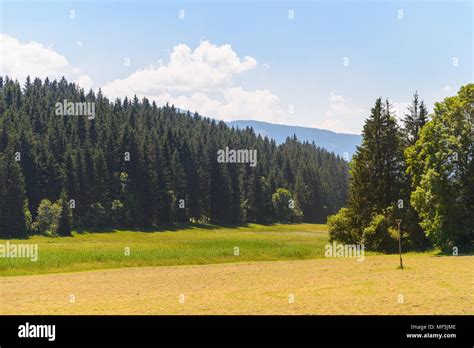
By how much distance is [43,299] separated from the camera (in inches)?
1104

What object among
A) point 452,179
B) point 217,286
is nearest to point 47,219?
point 452,179

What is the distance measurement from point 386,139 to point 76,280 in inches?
1851

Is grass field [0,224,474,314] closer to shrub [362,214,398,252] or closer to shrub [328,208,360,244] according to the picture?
shrub [362,214,398,252]

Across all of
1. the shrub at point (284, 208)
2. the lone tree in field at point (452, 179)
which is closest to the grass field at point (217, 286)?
the lone tree in field at point (452, 179)

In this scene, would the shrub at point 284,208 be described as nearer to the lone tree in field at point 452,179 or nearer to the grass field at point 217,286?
the lone tree in field at point 452,179

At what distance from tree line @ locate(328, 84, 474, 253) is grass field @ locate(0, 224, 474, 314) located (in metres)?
11.0

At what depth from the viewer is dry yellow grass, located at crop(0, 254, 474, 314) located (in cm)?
2297

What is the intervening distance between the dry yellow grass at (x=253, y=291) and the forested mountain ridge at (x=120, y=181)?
74732 mm

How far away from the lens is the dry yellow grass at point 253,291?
904 inches

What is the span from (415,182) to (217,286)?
37.6 metres

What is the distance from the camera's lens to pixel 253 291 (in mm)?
29203

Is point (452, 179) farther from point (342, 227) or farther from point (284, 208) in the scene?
point (284, 208)
